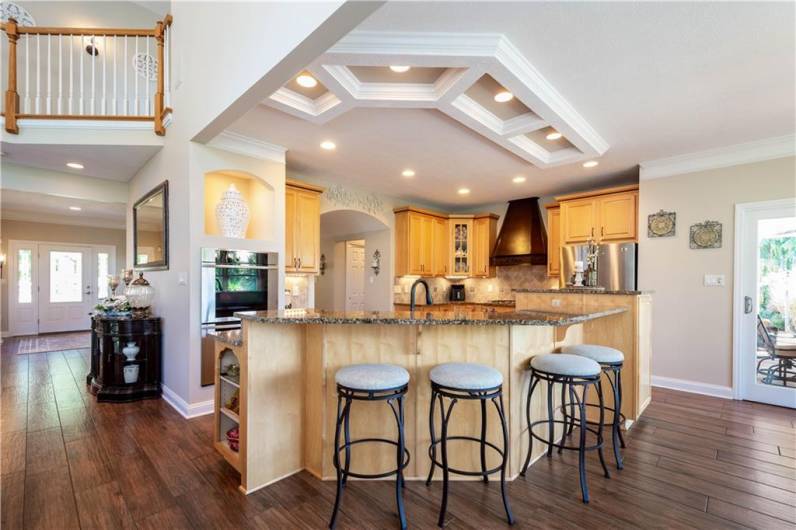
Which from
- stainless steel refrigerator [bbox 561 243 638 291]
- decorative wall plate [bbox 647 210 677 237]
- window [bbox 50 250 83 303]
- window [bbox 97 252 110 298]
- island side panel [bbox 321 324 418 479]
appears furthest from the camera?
window [bbox 97 252 110 298]

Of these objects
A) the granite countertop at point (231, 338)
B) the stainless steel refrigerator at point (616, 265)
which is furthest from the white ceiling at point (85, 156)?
the stainless steel refrigerator at point (616, 265)

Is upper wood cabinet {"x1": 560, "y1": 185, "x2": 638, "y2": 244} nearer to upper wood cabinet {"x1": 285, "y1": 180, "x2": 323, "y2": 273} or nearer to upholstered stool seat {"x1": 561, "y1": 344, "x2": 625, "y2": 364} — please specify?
upholstered stool seat {"x1": 561, "y1": 344, "x2": 625, "y2": 364}

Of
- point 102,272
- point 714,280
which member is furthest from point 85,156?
point 714,280

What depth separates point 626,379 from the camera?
Answer: 3.13 meters

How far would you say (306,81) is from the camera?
253 cm

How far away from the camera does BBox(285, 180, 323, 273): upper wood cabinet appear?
4.21m

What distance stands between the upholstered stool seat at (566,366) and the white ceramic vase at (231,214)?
3003 millimetres

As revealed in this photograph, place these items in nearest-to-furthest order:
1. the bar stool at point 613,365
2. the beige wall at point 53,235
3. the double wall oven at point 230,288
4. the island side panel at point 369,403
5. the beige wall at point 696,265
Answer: the island side panel at point 369,403, the bar stool at point 613,365, the double wall oven at point 230,288, the beige wall at point 696,265, the beige wall at point 53,235

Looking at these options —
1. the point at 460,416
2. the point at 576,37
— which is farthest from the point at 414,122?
the point at 460,416

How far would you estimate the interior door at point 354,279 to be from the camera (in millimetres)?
7023

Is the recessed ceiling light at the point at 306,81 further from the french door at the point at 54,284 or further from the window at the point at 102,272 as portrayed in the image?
the window at the point at 102,272

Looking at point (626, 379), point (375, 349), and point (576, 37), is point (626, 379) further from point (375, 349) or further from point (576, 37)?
point (576, 37)

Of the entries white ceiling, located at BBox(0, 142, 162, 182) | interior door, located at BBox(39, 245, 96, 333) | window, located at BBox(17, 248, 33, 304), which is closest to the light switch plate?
white ceiling, located at BBox(0, 142, 162, 182)

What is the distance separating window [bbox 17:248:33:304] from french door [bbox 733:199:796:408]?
11.7 metres
